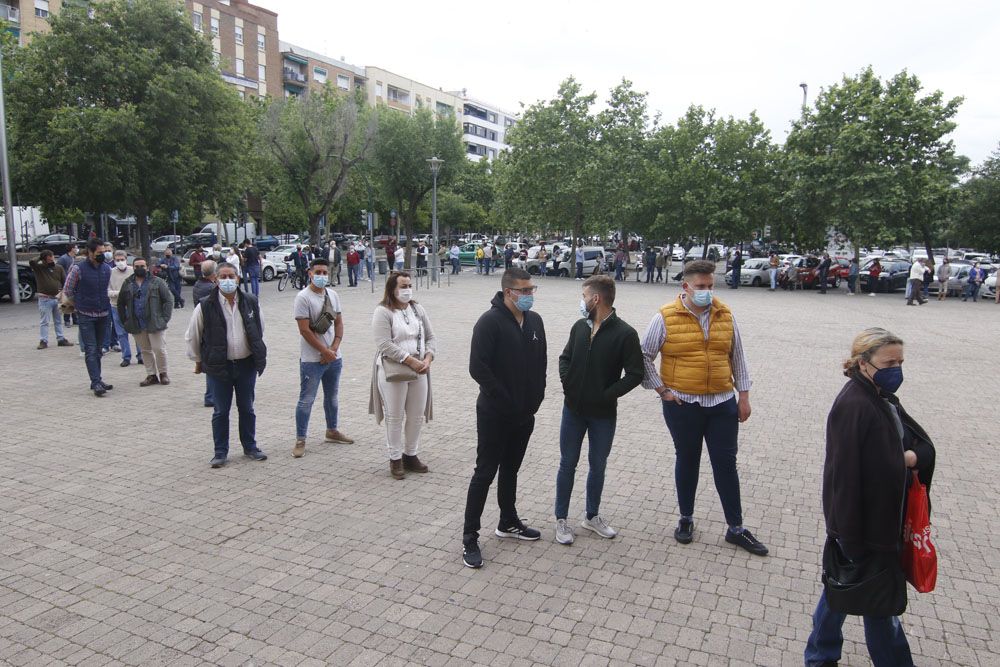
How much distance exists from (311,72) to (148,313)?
72.7m

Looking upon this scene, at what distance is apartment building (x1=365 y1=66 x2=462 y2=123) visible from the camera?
279 feet

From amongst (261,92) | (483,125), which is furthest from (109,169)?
(483,125)

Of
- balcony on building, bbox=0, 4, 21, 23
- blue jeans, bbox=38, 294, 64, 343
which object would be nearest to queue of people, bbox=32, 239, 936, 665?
blue jeans, bbox=38, 294, 64, 343

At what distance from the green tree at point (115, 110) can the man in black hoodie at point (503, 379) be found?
2100cm

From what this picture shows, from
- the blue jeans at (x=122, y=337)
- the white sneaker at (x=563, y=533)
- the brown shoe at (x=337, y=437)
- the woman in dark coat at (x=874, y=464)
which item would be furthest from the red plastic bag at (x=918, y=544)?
the blue jeans at (x=122, y=337)

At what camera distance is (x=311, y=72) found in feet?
248

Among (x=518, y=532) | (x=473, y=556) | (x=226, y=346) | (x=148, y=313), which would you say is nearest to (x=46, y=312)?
(x=148, y=313)

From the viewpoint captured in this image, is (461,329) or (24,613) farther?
(461,329)

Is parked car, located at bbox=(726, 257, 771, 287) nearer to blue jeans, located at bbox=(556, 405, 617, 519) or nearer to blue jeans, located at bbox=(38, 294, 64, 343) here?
blue jeans, located at bbox=(38, 294, 64, 343)

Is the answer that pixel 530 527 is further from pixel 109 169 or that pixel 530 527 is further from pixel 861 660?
pixel 109 169

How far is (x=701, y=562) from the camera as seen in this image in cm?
471

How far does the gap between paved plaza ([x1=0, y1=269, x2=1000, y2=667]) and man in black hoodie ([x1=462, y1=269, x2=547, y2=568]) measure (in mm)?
490

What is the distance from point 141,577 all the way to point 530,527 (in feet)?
8.36

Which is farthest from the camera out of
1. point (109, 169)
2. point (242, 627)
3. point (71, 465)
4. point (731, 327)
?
point (109, 169)
